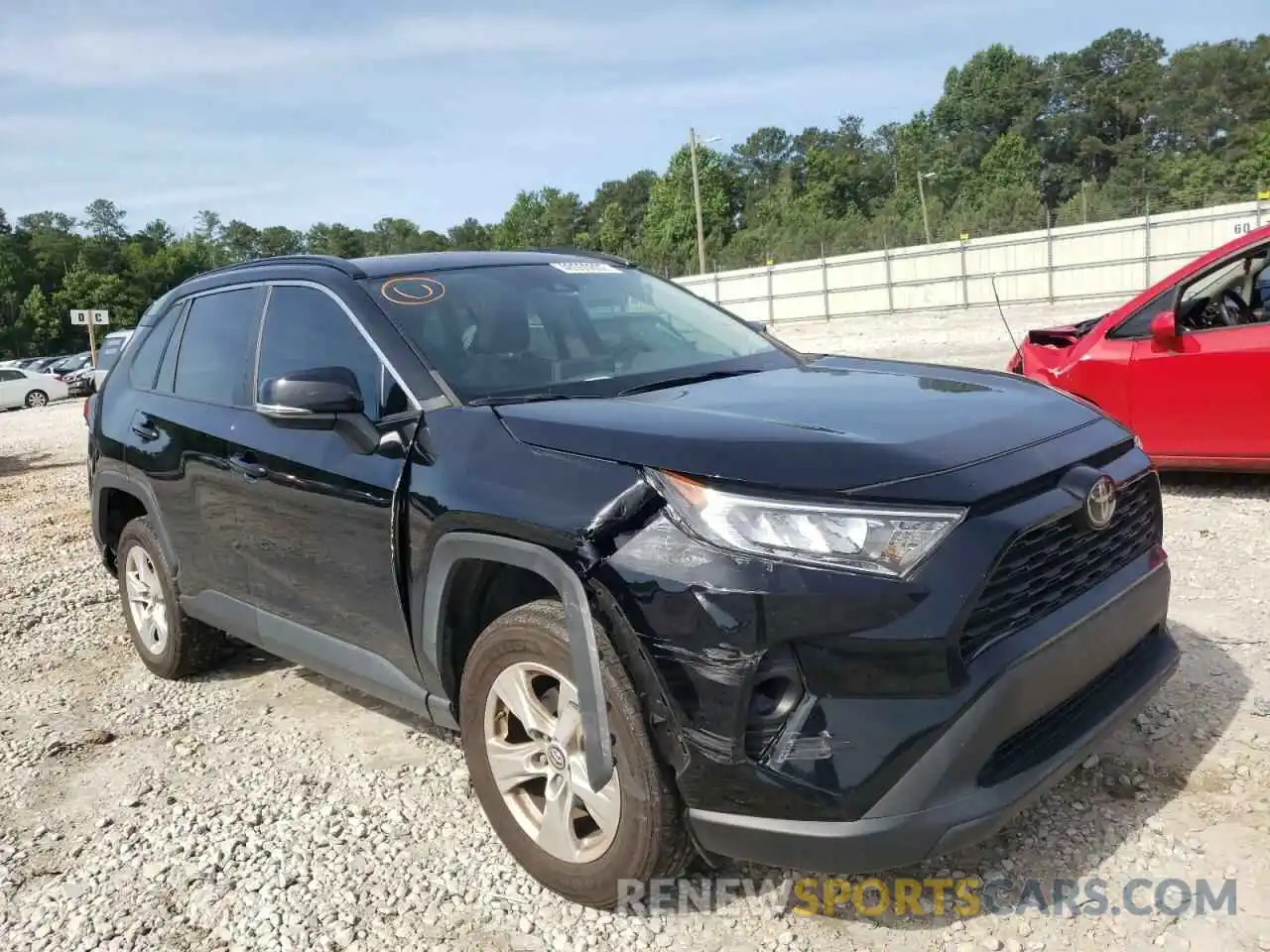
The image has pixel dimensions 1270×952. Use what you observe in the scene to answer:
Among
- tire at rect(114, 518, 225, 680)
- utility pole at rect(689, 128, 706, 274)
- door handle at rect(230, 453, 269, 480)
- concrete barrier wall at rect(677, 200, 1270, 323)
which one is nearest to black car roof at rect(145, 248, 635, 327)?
door handle at rect(230, 453, 269, 480)

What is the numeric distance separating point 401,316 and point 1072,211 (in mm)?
35466

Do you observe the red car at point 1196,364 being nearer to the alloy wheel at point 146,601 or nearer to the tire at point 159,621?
the tire at point 159,621

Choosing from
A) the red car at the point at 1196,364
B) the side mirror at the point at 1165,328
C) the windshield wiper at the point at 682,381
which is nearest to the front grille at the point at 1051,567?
the windshield wiper at the point at 682,381

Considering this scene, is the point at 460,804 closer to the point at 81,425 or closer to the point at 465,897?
the point at 465,897

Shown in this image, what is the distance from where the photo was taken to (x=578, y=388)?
3.16 m

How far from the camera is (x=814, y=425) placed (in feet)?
8.48

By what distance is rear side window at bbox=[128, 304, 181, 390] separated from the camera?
4.77m

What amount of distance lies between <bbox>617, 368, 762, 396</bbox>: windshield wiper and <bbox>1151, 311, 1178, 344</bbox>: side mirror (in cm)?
373

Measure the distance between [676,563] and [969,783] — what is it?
802 millimetres

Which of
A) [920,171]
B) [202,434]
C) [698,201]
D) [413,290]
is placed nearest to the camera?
[413,290]

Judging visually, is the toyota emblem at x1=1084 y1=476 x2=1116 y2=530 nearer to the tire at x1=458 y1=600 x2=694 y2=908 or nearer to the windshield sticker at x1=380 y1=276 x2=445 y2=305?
the tire at x1=458 y1=600 x2=694 y2=908

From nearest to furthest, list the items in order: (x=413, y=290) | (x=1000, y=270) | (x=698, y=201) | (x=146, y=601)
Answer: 1. (x=413, y=290)
2. (x=146, y=601)
3. (x=1000, y=270)
4. (x=698, y=201)

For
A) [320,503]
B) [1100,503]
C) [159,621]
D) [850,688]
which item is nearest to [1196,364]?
[1100,503]

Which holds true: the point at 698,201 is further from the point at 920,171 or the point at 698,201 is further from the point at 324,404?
the point at 920,171
